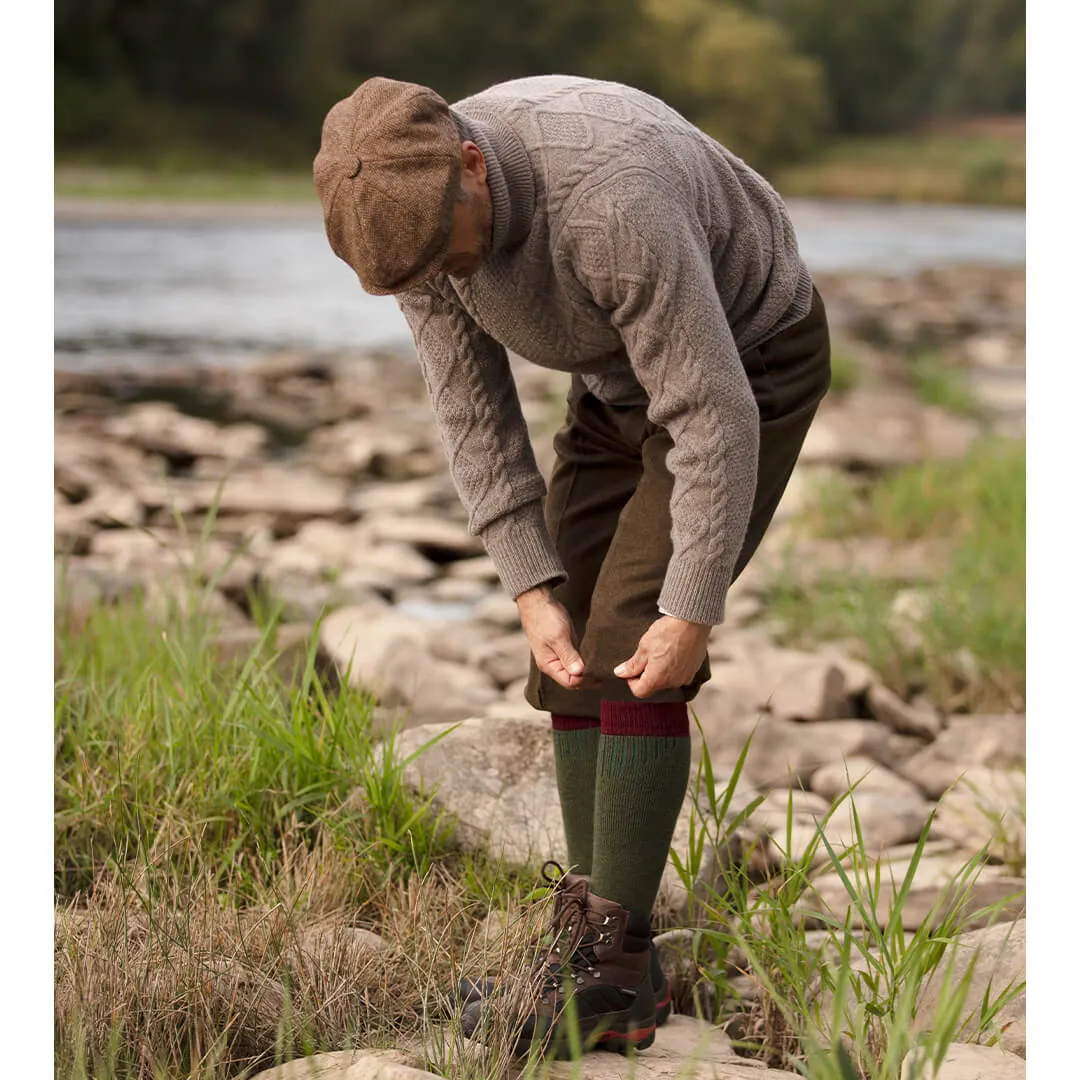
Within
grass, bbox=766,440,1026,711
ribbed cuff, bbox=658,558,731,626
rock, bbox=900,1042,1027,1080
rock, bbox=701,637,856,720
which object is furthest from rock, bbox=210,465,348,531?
rock, bbox=900,1042,1027,1080

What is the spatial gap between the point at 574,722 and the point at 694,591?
11.8 inches

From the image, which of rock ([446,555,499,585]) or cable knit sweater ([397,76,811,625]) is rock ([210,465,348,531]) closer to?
rock ([446,555,499,585])

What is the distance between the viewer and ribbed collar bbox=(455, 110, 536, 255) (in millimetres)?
1182

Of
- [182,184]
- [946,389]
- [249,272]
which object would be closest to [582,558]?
[946,389]

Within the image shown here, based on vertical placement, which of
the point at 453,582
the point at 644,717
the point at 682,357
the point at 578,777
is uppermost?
the point at 682,357

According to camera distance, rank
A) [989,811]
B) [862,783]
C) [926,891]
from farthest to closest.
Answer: [862,783] < [989,811] < [926,891]

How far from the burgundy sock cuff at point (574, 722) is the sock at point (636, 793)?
0.36 feet

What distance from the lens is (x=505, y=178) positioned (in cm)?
118

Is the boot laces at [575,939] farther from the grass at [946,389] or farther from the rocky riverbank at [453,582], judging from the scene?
the grass at [946,389]

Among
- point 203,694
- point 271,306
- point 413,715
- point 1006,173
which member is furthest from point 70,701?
point 1006,173

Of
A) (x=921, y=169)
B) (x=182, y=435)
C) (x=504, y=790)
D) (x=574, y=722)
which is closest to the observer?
(x=574, y=722)

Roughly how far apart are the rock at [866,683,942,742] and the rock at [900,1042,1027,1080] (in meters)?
1.36

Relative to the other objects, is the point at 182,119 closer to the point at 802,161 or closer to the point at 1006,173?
the point at 802,161

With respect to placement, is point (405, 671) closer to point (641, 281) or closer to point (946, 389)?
point (641, 281)
